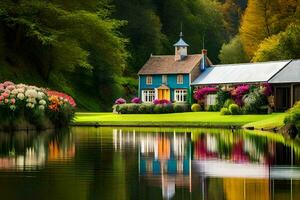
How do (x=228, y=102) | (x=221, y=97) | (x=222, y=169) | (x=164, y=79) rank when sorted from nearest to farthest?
(x=222, y=169) → (x=228, y=102) → (x=221, y=97) → (x=164, y=79)

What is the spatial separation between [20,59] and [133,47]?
28.0 meters

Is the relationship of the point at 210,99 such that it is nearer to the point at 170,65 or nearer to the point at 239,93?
the point at 239,93

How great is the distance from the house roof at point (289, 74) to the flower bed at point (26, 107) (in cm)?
2564

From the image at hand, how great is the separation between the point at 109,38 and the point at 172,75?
10584 mm

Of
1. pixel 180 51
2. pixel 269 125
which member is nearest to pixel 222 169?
pixel 269 125

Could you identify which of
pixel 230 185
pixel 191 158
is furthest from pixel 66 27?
pixel 230 185

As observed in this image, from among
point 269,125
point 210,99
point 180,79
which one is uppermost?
point 180,79

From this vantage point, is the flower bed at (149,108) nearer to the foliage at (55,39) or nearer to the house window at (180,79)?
the foliage at (55,39)

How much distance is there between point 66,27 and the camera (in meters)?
73.4

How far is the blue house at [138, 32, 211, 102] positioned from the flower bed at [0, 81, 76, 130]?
119ft

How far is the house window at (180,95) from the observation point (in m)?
82.7

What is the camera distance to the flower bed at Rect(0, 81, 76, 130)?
41.1m

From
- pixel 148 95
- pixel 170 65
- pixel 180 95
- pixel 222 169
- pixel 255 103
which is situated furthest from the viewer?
pixel 148 95

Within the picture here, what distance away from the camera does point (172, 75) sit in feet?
278
